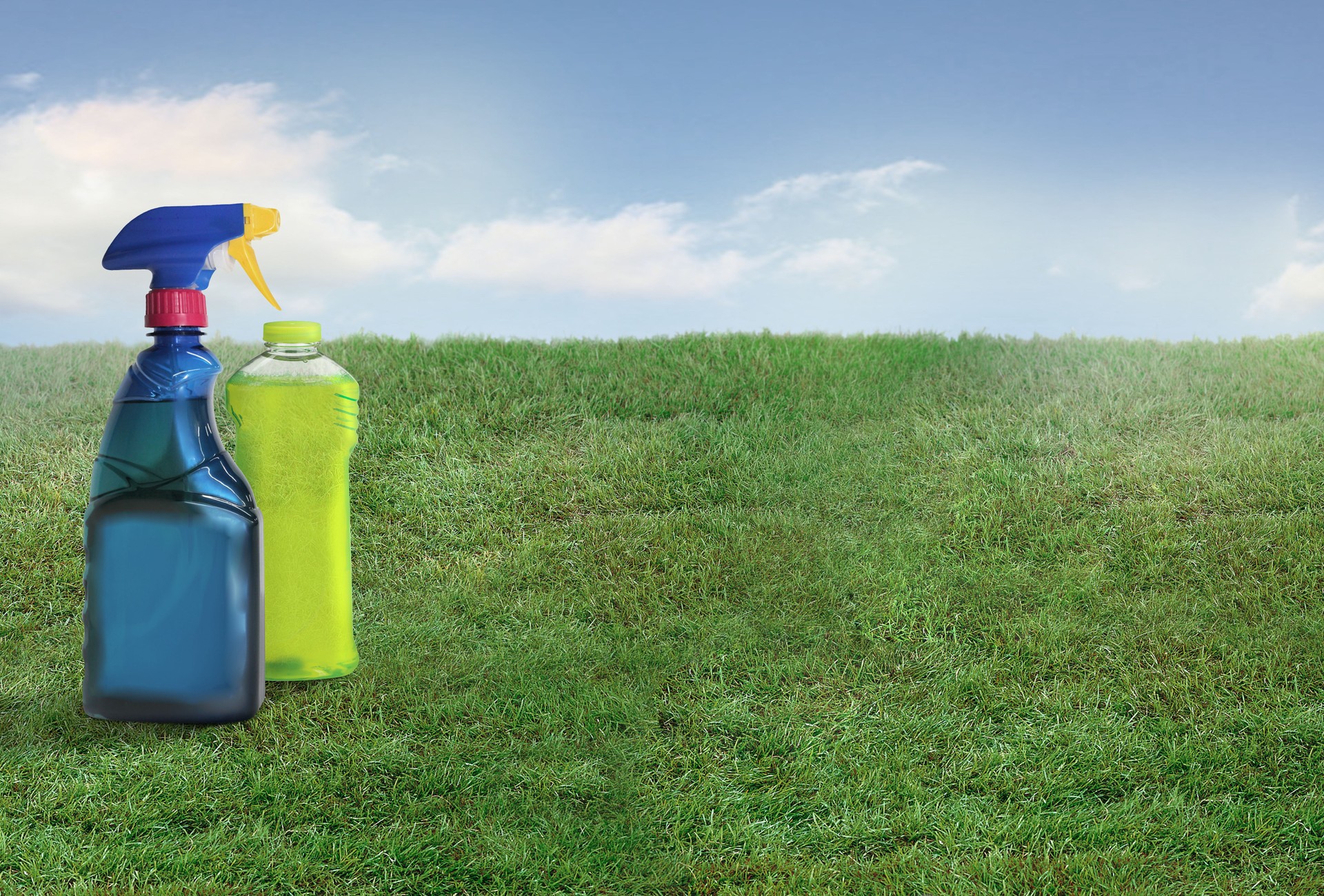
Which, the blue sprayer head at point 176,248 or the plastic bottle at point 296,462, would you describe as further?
the plastic bottle at point 296,462

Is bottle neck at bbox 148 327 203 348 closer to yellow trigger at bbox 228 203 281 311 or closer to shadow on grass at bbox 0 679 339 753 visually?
yellow trigger at bbox 228 203 281 311

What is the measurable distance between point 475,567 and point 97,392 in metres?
3.72

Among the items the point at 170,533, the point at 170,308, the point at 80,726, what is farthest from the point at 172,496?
the point at 80,726

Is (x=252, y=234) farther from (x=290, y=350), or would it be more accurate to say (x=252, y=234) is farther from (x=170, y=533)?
(x=170, y=533)

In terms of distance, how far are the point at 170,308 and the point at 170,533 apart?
52 cm

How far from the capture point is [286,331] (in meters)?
2.29

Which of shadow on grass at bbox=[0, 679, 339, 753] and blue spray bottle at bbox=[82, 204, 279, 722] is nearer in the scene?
blue spray bottle at bbox=[82, 204, 279, 722]

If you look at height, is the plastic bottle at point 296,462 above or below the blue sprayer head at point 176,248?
below

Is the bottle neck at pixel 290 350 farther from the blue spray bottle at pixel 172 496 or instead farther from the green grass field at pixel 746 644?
the green grass field at pixel 746 644

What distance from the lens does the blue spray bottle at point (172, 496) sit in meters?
2.10

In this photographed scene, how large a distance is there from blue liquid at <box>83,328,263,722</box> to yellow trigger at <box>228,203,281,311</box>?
0.65 feet

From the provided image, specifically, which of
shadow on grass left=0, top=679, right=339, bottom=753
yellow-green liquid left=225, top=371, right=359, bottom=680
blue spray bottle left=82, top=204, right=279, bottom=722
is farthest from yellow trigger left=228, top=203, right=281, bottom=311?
shadow on grass left=0, top=679, right=339, bottom=753

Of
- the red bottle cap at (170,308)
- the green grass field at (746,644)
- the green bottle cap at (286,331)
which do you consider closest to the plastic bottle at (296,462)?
the green bottle cap at (286,331)

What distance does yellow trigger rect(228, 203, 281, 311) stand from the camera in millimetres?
2154
